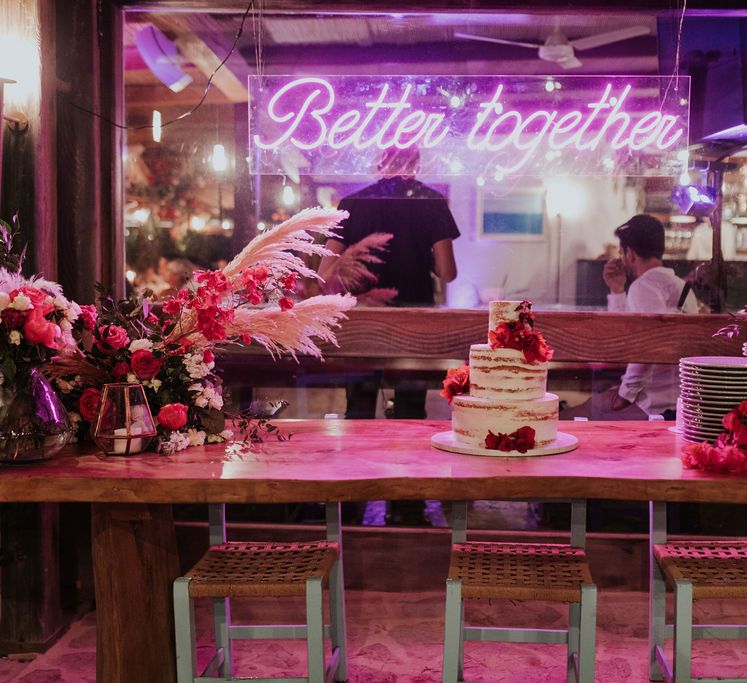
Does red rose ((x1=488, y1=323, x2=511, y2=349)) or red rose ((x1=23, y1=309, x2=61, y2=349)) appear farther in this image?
red rose ((x1=488, y1=323, x2=511, y2=349))

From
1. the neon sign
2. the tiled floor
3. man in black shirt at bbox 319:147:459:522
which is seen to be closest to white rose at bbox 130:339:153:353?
the tiled floor

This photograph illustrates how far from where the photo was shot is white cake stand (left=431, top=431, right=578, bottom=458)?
8.00 feet

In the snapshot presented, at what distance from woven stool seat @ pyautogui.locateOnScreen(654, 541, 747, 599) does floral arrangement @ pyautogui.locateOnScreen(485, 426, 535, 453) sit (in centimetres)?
54

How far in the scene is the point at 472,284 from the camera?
15.6ft

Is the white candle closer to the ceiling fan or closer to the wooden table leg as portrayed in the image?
the wooden table leg

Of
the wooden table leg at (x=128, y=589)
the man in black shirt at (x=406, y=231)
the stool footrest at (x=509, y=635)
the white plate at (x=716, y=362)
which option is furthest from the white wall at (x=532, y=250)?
the wooden table leg at (x=128, y=589)

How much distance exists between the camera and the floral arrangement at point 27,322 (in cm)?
226

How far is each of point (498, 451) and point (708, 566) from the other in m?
0.71

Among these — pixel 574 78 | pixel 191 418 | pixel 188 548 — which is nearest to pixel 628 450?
pixel 191 418

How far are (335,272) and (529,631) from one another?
84.6 inches

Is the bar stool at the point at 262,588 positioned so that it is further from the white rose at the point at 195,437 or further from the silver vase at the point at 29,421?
the silver vase at the point at 29,421

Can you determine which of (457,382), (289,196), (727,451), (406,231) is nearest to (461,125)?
(406,231)

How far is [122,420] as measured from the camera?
95.9 inches

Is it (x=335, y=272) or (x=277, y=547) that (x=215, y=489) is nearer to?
(x=277, y=547)
